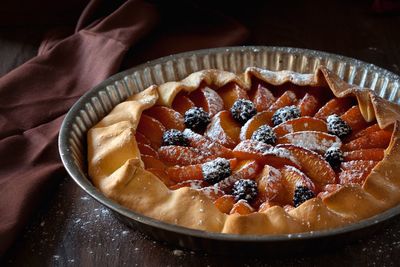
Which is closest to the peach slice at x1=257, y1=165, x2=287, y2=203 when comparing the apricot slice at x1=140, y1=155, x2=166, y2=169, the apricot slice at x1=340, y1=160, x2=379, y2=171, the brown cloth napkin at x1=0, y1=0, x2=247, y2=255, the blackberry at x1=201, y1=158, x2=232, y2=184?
the blackberry at x1=201, y1=158, x2=232, y2=184

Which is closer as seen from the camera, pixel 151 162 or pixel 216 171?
pixel 216 171

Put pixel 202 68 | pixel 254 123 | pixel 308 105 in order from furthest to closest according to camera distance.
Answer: pixel 202 68 < pixel 308 105 < pixel 254 123

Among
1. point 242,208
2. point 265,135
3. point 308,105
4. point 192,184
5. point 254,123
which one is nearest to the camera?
point 242,208

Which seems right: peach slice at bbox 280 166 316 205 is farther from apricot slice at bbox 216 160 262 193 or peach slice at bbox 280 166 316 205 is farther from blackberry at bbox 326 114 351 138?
blackberry at bbox 326 114 351 138

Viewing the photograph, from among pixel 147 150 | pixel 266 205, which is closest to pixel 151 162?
pixel 147 150

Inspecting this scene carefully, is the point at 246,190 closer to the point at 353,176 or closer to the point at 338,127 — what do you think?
the point at 353,176

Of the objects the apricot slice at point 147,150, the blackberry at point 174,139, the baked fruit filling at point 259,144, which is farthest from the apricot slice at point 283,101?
the apricot slice at point 147,150
